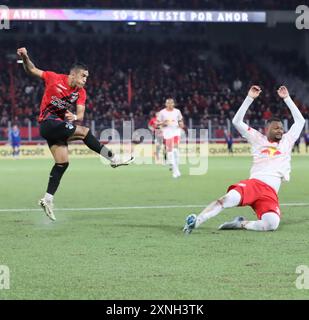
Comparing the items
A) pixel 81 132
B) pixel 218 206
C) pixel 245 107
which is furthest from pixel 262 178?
pixel 81 132

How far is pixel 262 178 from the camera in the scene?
32.0 feet

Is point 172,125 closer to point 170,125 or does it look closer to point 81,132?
point 170,125

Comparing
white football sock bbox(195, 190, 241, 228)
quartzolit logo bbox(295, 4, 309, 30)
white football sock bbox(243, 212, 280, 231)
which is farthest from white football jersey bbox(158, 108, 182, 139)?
quartzolit logo bbox(295, 4, 309, 30)

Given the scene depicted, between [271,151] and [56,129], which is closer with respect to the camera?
[271,151]

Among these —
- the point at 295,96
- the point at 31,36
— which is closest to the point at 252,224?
the point at 295,96

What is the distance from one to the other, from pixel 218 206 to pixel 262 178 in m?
0.77

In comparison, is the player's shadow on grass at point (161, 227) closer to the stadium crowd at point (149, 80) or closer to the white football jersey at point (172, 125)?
the white football jersey at point (172, 125)

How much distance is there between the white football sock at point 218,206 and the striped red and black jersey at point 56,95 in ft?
10.4

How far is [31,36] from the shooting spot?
50594 millimetres

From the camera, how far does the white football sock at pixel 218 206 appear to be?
9.31m

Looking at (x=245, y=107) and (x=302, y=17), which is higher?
(x=302, y=17)

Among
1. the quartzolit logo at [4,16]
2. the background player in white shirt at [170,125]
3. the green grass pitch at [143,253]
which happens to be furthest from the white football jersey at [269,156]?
the quartzolit logo at [4,16]

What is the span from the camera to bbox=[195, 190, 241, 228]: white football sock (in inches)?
367

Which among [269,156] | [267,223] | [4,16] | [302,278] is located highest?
[4,16]
